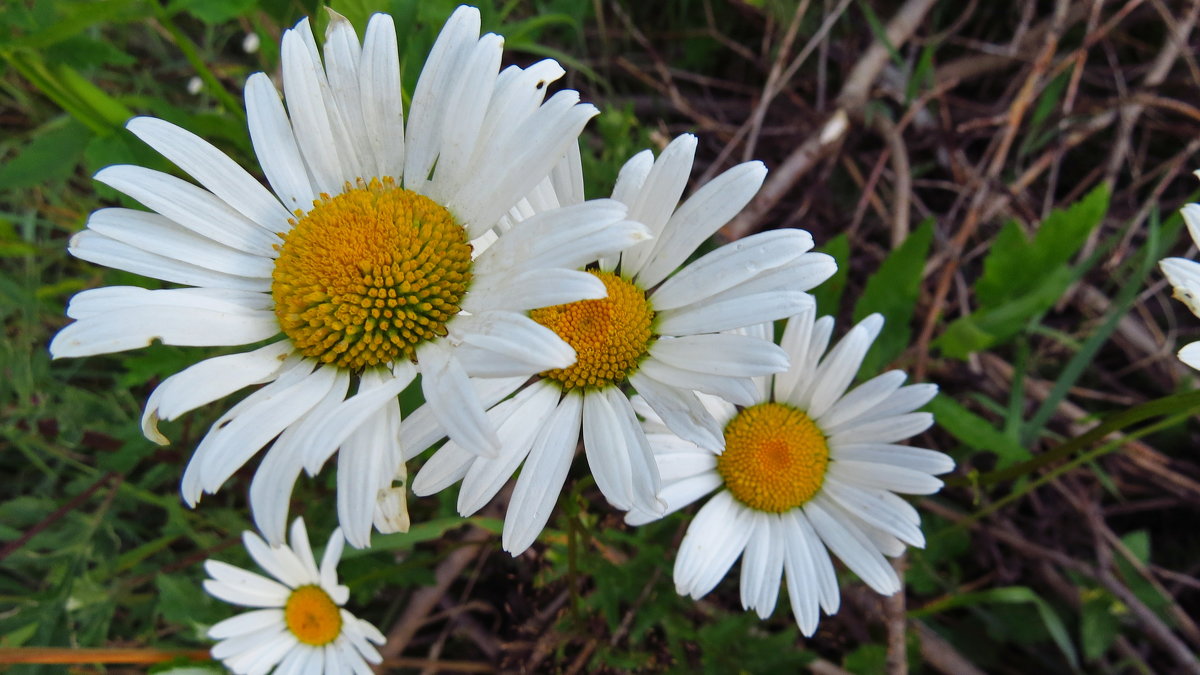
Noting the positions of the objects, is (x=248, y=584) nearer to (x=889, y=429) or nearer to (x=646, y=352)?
(x=646, y=352)

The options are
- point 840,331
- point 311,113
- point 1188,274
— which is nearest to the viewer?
point 1188,274

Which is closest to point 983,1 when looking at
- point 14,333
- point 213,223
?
point 213,223

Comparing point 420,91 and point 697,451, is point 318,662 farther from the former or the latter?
point 420,91

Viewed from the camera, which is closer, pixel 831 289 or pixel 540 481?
pixel 540 481

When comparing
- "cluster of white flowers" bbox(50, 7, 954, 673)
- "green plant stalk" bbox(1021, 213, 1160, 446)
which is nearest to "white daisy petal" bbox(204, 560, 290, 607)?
"cluster of white flowers" bbox(50, 7, 954, 673)

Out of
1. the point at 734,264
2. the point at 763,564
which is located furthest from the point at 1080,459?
the point at 734,264

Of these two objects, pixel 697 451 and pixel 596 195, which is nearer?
pixel 697 451

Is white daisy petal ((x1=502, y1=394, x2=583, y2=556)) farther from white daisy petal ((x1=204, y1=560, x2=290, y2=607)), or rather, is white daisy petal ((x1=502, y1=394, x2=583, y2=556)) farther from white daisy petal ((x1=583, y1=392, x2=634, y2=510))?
white daisy petal ((x1=204, y1=560, x2=290, y2=607))
